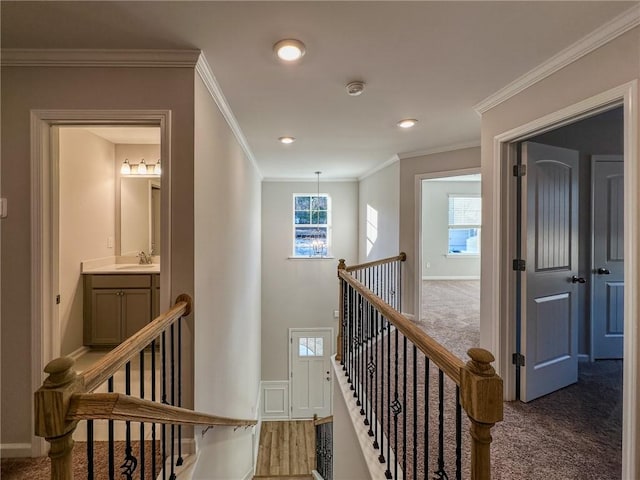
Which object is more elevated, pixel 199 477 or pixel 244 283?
pixel 244 283

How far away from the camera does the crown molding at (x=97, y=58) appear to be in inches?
68.9

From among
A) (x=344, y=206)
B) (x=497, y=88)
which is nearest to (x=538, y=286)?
(x=497, y=88)

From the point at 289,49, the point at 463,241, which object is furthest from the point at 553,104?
the point at 463,241

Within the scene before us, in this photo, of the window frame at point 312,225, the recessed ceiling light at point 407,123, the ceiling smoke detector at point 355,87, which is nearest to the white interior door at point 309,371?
the window frame at point 312,225

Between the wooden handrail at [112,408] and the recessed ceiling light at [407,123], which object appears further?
the recessed ceiling light at [407,123]

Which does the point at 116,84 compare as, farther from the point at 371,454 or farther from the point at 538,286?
the point at 538,286

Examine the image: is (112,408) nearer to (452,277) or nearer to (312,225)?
(312,225)

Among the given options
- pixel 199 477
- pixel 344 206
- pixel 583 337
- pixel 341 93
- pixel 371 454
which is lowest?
pixel 199 477

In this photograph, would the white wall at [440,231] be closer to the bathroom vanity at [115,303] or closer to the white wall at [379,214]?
the white wall at [379,214]

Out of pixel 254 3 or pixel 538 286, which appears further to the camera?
pixel 538 286

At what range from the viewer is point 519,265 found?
7.80ft

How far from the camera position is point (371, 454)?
6.12 feet

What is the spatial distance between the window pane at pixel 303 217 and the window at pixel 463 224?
3.81 m

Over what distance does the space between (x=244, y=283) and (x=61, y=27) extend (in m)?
2.96
